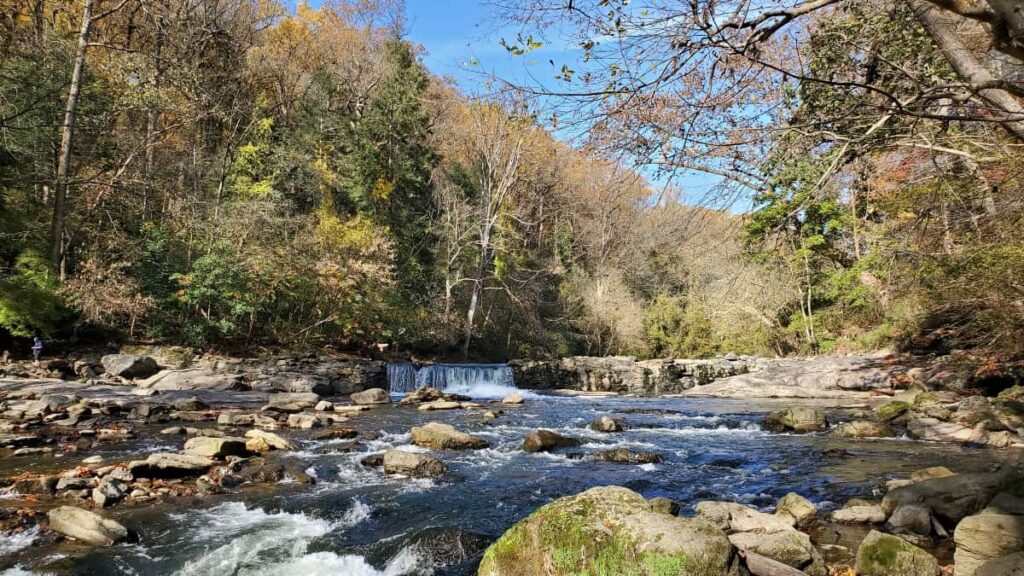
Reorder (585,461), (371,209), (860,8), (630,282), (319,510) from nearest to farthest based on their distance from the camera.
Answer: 1. (860,8)
2. (319,510)
3. (585,461)
4. (371,209)
5. (630,282)

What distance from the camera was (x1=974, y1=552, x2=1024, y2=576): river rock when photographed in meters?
3.48

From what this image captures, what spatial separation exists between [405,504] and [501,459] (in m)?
2.59

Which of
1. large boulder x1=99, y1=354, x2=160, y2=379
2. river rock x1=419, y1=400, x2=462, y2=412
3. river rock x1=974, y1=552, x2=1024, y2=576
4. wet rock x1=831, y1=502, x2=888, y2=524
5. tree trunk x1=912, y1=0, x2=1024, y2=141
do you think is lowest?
river rock x1=419, y1=400, x2=462, y2=412

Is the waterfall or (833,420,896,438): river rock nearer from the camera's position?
(833,420,896,438): river rock

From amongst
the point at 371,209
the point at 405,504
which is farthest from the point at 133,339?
the point at 405,504

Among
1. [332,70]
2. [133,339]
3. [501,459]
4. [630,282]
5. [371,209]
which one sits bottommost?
[501,459]

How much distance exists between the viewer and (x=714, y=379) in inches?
813

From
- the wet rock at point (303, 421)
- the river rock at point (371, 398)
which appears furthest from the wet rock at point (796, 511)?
the river rock at point (371, 398)

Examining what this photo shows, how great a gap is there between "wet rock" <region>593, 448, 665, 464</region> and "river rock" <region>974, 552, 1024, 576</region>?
5.00m

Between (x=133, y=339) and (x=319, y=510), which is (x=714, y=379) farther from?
(x=133, y=339)

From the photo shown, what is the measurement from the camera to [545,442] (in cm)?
951

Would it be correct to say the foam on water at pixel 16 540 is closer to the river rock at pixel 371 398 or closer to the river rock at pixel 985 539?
the river rock at pixel 985 539

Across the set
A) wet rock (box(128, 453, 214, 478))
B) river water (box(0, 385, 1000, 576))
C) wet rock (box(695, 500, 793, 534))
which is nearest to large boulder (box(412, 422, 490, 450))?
river water (box(0, 385, 1000, 576))

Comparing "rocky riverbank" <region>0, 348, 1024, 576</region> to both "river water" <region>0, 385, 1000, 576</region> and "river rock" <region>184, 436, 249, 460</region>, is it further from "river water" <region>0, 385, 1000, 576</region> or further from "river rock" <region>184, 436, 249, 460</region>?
"river water" <region>0, 385, 1000, 576</region>
